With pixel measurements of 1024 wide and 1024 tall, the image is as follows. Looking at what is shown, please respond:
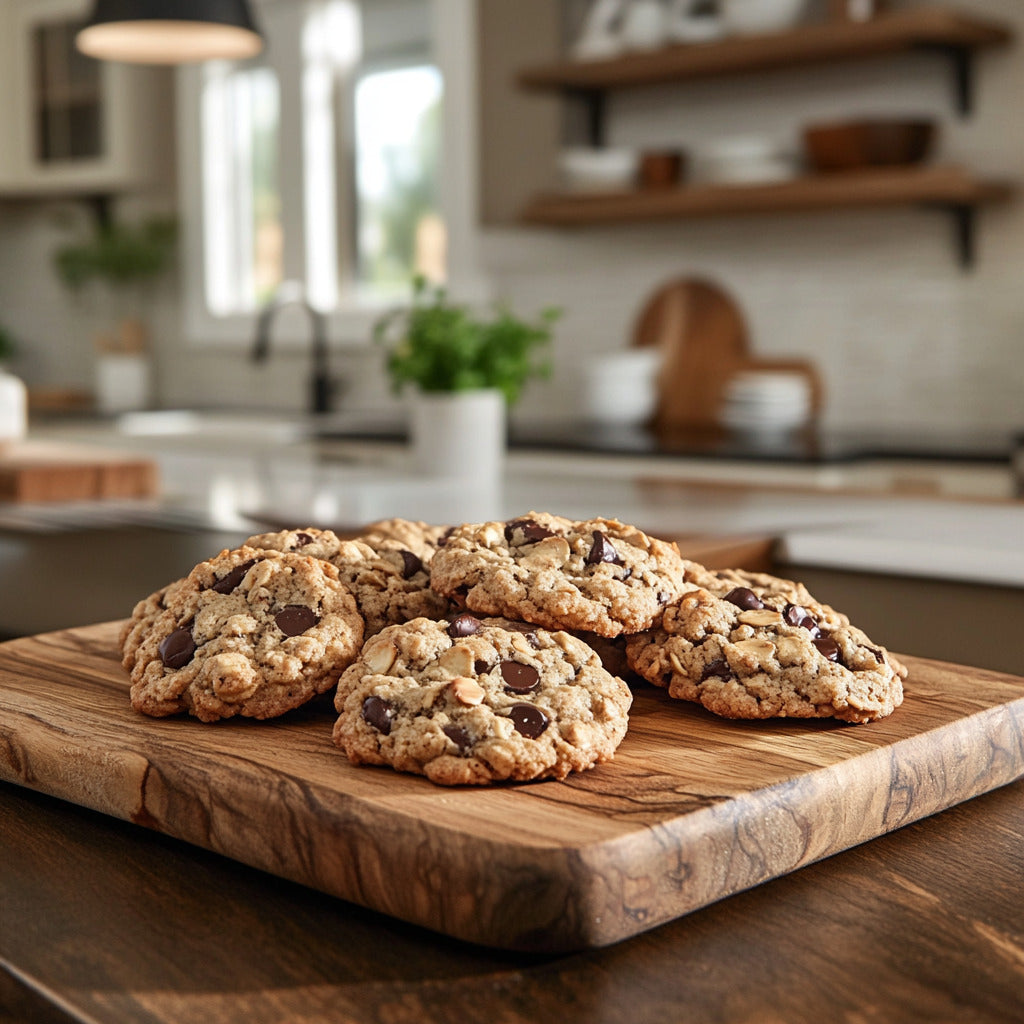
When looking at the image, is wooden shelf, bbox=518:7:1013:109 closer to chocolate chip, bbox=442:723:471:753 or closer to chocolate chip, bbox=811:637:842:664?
chocolate chip, bbox=811:637:842:664

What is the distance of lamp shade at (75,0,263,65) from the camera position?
8.24 feet

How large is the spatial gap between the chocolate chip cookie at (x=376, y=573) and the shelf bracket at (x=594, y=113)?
3566 mm

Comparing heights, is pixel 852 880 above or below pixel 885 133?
below

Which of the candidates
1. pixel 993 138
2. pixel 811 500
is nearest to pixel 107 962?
pixel 811 500

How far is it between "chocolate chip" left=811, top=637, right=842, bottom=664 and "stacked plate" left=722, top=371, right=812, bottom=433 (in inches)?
113

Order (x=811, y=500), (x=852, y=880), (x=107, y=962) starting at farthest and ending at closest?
(x=811, y=500), (x=852, y=880), (x=107, y=962)

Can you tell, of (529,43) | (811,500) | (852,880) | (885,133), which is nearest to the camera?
(852,880)

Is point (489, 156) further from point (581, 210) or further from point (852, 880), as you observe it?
point (852, 880)

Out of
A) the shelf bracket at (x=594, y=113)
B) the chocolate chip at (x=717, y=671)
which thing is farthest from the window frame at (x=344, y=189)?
the chocolate chip at (x=717, y=671)

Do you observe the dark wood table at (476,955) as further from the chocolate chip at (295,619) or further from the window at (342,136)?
the window at (342,136)

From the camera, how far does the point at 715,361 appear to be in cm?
400

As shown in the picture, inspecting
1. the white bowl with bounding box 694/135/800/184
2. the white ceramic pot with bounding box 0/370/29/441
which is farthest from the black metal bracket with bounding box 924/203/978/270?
the white ceramic pot with bounding box 0/370/29/441

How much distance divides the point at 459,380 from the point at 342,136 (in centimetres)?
329

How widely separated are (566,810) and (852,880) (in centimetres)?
16
